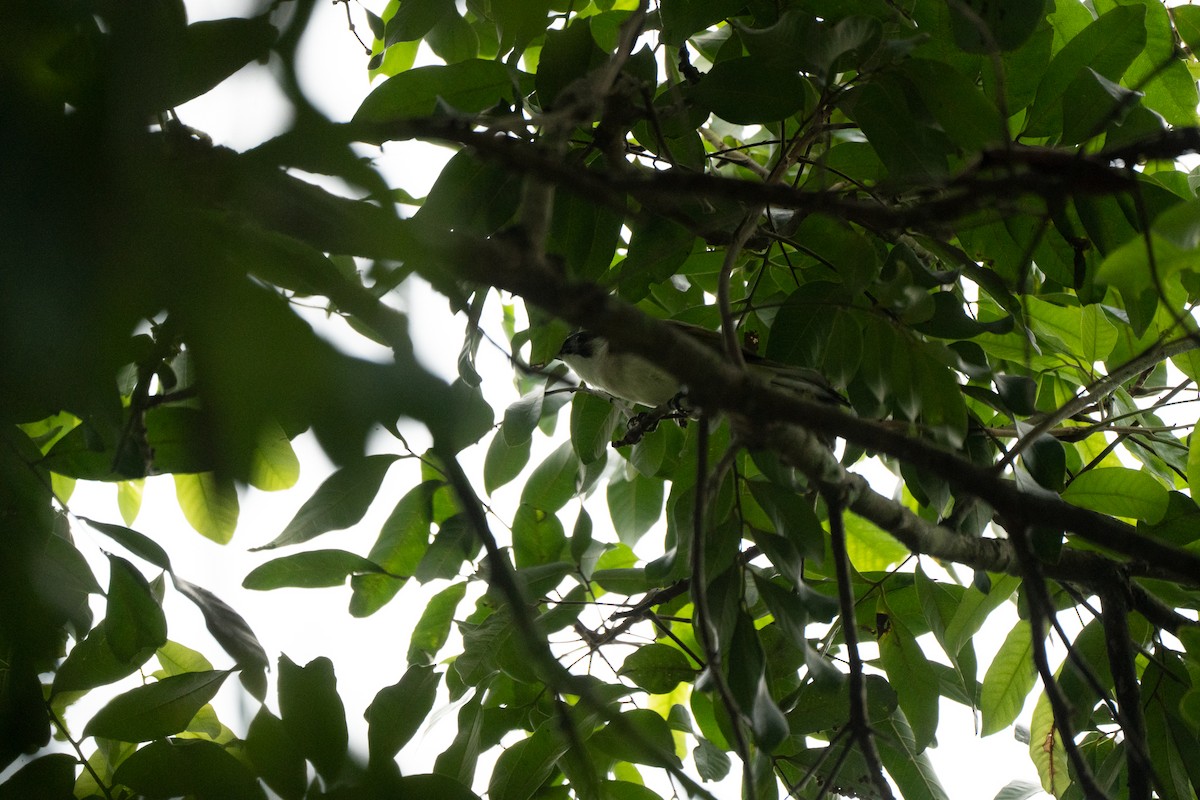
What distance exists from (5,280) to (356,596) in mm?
1620

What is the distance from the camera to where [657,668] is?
1.87 m

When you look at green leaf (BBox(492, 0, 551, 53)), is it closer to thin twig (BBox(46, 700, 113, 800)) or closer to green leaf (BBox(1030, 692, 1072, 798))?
thin twig (BBox(46, 700, 113, 800))

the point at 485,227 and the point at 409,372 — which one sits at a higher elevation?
the point at 485,227

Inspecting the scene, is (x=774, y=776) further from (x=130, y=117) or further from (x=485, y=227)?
(x=130, y=117)

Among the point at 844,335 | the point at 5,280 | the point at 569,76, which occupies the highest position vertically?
the point at 569,76

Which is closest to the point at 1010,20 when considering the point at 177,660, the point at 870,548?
the point at 870,548

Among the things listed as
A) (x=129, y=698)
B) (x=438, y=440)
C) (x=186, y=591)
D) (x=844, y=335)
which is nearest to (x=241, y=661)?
(x=186, y=591)

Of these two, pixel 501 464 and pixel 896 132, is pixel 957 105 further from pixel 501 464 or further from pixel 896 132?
pixel 501 464

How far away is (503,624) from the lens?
1.75 m

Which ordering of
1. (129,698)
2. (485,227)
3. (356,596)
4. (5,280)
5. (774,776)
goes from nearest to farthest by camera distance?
(5,280), (129,698), (485,227), (774,776), (356,596)

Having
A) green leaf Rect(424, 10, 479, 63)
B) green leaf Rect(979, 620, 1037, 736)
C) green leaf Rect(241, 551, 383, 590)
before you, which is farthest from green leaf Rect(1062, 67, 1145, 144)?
green leaf Rect(241, 551, 383, 590)

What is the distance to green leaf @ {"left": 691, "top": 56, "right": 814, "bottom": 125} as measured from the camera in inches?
55.7

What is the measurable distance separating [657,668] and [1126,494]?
106 cm

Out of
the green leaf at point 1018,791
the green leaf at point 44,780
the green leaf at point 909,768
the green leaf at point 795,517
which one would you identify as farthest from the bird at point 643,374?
the green leaf at point 44,780
